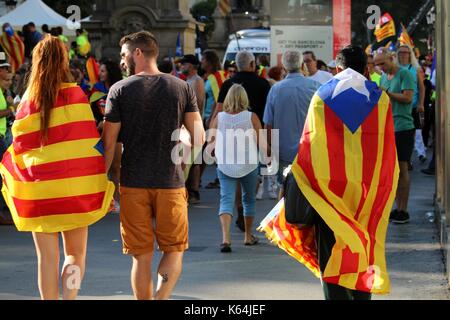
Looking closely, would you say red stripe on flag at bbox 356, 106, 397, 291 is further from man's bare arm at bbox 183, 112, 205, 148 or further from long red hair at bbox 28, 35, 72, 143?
long red hair at bbox 28, 35, 72, 143

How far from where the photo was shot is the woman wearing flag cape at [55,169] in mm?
7121

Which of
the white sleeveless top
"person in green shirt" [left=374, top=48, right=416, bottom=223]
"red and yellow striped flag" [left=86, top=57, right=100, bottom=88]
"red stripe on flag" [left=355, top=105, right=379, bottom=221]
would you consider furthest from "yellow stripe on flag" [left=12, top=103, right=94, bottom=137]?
"red and yellow striped flag" [left=86, top=57, right=100, bottom=88]

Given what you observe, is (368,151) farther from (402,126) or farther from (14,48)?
(14,48)

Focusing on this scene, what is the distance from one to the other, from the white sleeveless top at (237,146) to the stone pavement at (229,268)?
0.79m

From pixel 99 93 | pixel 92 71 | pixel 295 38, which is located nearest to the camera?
pixel 99 93

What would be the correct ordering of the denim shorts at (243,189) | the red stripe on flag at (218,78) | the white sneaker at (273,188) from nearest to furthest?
the denim shorts at (243,189)
the white sneaker at (273,188)
the red stripe on flag at (218,78)

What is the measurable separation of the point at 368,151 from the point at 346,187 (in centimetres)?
26

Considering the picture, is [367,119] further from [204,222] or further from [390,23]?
[390,23]

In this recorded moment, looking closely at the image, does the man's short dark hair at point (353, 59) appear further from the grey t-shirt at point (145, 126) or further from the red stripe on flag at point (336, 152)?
the grey t-shirt at point (145, 126)

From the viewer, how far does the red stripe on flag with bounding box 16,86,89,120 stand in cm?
717

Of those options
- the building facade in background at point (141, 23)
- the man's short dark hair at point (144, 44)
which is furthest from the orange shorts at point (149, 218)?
the building facade in background at point (141, 23)

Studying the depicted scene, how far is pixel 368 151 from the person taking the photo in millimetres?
6828

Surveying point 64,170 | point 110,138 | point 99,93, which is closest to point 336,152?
point 110,138
